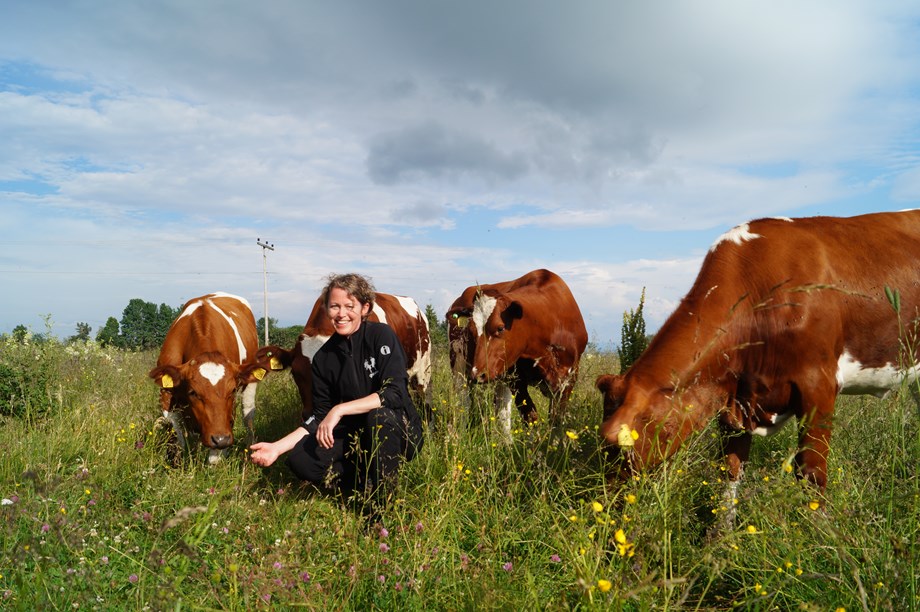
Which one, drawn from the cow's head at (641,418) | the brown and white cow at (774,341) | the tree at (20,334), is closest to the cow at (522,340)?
the brown and white cow at (774,341)

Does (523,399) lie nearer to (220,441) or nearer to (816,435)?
(220,441)

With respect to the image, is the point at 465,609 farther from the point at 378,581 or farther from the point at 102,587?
the point at 102,587

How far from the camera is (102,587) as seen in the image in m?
3.02

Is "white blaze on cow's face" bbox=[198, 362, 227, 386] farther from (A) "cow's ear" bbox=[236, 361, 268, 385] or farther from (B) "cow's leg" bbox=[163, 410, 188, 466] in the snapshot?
(B) "cow's leg" bbox=[163, 410, 188, 466]

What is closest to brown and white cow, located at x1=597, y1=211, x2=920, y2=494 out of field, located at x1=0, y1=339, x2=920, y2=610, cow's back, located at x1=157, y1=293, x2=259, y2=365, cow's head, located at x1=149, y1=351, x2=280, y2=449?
field, located at x1=0, y1=339, x2=920, y2=610

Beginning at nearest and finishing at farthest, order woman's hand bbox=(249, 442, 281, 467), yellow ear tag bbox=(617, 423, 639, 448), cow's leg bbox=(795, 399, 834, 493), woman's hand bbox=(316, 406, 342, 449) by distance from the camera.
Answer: yellow ear tag bbox=(617, 423, 639, 448)
woman's hand bbox=(249, 442, 281, 467)
cow's leg bbox=(795, 399, 834, 493)
woman's hand bbox=(316, 406, 342, 449)

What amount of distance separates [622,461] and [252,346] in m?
6.36

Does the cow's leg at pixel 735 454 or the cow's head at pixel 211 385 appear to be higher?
the cow's head at pixel 211 385

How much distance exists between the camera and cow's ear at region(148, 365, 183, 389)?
6098mm

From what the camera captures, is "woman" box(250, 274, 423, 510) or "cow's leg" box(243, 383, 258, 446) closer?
"woman" box(250, 274, 423, 510)

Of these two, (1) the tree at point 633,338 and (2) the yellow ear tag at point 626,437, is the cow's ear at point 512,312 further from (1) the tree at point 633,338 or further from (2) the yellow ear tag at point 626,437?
(2) the yellow ear tag at point 626,437

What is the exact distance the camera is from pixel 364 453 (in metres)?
4.56

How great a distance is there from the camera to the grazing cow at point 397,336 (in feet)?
19.9

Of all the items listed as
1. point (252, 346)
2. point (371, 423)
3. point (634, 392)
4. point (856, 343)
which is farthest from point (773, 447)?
point (252, 346)
